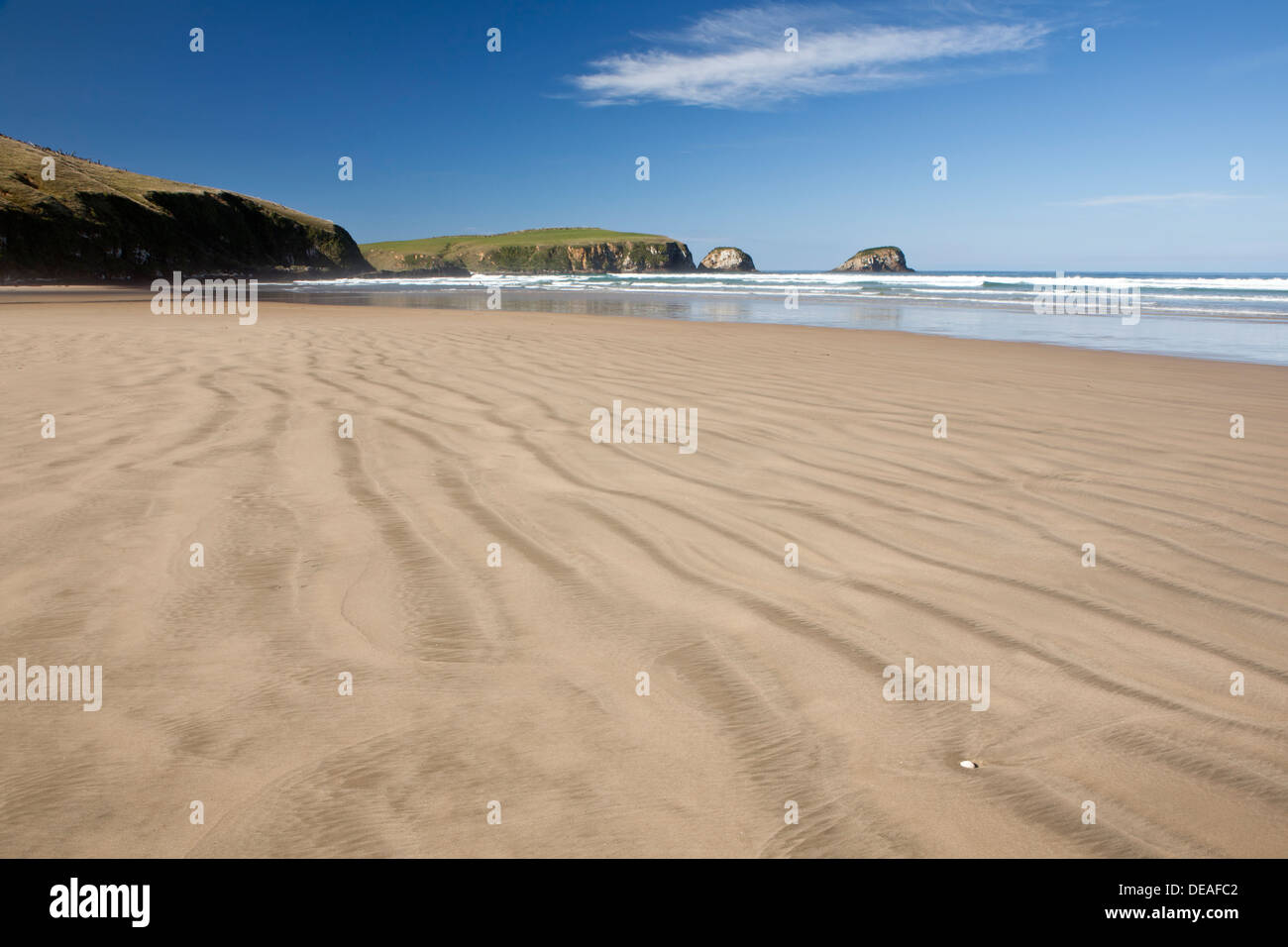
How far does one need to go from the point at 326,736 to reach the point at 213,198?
64.8 metres

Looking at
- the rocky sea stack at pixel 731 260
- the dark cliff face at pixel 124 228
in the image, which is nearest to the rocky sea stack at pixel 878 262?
the rocky sea stack at pixel 731 260

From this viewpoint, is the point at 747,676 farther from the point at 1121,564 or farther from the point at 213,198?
the point at 213,198

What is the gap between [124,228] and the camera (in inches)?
1635

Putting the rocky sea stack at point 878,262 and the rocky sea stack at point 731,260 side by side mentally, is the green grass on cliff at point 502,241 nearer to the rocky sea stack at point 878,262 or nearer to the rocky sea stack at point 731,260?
the rocky sea stack at point 731,260

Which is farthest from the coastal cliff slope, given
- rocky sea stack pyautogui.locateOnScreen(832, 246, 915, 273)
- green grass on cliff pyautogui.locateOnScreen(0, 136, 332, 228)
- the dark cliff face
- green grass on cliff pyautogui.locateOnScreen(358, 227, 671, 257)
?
green grass on cliff pyautogui.locateOnScreen(0, 136, 332, 228)

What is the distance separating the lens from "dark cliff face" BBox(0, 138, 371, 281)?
1406 inches

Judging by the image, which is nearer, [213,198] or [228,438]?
[228,438]

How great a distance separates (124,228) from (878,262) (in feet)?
291

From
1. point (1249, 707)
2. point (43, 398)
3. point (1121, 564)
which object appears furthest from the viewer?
point (43, 398)

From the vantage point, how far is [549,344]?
9.39 m

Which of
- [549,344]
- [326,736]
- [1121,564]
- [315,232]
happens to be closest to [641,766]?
[326,736]

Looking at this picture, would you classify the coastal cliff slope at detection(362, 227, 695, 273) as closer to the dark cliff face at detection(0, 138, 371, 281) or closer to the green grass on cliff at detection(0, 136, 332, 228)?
the dark cliff face at detection(0, 138, 371, 281)

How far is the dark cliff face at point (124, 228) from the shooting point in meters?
35.7
